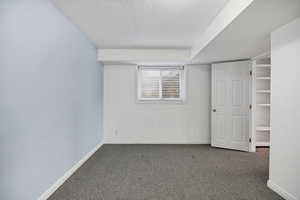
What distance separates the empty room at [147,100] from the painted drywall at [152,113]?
0.08 ft

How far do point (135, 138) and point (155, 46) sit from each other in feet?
7.74

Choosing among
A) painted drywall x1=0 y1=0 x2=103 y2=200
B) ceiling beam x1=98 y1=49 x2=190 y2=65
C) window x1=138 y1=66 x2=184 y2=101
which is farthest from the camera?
window x1=138 y1=66 x2=184 y2=101

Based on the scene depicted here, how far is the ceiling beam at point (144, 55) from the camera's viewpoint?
15.2 feet

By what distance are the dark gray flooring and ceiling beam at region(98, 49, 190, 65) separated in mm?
2051

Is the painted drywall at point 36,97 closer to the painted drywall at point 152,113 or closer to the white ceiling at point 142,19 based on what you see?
the white ceiling at point 142,19

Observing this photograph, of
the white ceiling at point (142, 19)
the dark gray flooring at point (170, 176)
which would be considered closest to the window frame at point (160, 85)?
the white ceiling at point (142, 19)

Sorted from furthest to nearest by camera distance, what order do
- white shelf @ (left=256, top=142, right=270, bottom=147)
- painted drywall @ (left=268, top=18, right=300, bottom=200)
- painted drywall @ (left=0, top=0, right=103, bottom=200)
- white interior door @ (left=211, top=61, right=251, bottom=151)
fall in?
white shelf @ (left=256, top=142, right=270, bottom=147), white interior door @ (left=211, top=61, right=251, bottom=151), painted drywall @ (left=268, top=18, right=300, bottom=200), painted drywall @ (left=0, top=0, right=103, bottom=200)

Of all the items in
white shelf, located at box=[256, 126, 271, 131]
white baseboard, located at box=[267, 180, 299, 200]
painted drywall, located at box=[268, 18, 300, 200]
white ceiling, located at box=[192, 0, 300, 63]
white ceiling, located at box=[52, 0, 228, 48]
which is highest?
white ceiling, located at box=[52, 0, 228, 48]

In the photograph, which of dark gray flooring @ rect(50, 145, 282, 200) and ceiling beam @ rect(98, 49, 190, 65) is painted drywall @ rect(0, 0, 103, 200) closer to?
dark gray flooring @ rect(50, 145, 282, 200)

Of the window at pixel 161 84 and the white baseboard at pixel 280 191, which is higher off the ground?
the window at pixel 161 84

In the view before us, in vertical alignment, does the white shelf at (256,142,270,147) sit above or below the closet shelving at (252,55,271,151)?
below

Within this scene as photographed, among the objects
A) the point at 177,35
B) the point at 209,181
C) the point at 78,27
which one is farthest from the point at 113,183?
the point at 177,35

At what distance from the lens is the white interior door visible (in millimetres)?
4500

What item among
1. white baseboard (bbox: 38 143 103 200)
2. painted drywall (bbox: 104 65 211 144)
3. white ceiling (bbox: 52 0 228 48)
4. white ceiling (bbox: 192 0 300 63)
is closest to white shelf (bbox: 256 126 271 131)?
painted drywall (bbox: 104 65 211 144)
